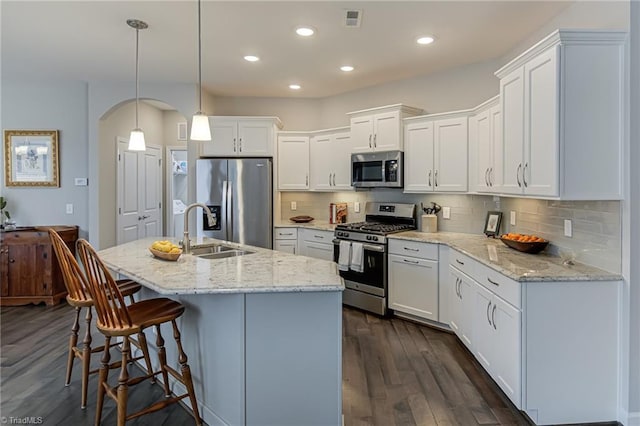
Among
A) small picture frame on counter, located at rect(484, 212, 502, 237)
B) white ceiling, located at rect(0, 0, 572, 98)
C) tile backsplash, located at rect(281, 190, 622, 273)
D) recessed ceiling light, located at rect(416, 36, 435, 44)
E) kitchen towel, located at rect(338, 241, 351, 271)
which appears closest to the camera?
tile backsplash, located at rect(281, 190, 622, 273)

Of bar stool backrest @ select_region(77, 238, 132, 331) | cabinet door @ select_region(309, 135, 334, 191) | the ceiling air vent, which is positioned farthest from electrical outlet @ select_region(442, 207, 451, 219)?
bar stool backrest @ select_region(77, 238, 132, 331)

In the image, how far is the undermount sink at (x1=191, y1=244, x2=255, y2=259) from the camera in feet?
10.2

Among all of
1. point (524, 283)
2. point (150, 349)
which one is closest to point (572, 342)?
point (524, 283)

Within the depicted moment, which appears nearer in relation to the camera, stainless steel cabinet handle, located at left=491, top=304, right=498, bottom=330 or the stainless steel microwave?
stainless steel cabinet handle, located at left=491, top=304, right=498, bottom=330

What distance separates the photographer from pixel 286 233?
17.5ft

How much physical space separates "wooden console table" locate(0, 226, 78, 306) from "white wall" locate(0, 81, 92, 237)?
0.46 meters

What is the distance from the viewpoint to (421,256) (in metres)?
4.08

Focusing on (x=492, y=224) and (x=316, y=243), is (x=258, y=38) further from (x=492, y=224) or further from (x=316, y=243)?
(x=492, y=224)

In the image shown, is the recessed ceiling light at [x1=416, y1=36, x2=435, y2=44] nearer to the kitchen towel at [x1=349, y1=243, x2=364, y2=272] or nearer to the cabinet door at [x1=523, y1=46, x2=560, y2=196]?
the cabinet door at [x1=523, y1=46, x2=560, y2=196]

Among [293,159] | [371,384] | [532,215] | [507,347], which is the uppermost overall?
[293,159]

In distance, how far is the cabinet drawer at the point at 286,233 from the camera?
5328 millimetres

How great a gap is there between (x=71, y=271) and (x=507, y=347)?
274 centimetres

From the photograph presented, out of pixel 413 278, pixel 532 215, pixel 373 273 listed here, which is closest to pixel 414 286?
pixel 413 278

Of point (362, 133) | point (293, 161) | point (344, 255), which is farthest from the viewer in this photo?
point (293, 161)
